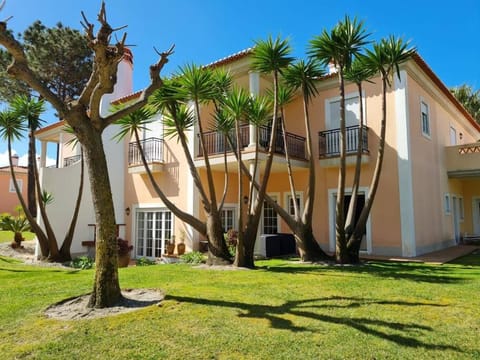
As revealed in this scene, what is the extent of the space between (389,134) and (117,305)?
12.7 meters

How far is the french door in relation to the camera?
1800cm

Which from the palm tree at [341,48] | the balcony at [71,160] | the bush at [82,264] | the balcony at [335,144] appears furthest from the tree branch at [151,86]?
the balcony at [71,160]

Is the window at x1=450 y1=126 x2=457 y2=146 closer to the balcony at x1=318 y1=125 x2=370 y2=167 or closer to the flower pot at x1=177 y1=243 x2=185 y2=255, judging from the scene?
the balcony at x1=318 y1=125 x2=370 y2=167

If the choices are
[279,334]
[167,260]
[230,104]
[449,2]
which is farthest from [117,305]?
[449,2]

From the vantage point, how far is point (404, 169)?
14.4 m

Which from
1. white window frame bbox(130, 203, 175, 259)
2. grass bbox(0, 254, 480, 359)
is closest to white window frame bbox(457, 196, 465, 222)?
grass bbox(0, 254, 480, 359)

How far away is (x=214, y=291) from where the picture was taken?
26.5 ft

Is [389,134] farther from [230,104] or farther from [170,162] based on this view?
[170,162]

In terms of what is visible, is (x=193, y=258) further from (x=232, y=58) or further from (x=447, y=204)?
(x=447, y=204)

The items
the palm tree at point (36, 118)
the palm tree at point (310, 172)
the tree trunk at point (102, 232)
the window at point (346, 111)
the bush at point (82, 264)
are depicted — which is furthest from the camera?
the window at point (346, 111)

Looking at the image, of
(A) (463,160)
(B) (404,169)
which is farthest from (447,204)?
(B) (404,169)

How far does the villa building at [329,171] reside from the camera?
48.3 feet

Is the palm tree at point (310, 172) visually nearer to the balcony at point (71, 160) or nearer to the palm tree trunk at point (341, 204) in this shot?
the palm tree trunk at point (341, 204)

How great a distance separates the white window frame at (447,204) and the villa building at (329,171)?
6 centimetres
